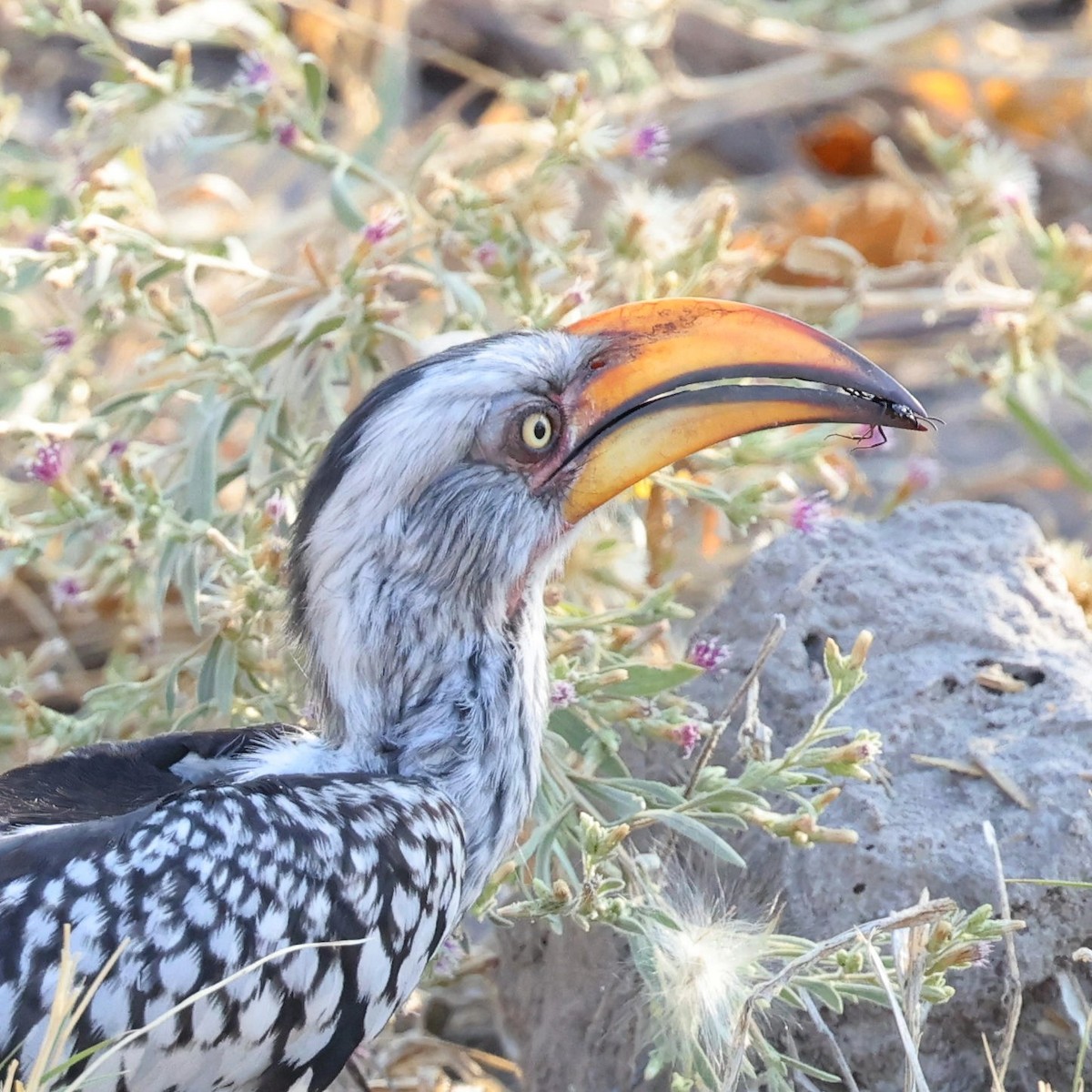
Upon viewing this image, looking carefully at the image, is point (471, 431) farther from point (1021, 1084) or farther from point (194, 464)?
point (1021, 1084)

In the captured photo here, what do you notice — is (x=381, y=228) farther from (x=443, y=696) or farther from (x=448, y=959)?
(x=448, y=959)

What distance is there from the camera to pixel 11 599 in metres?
3.87

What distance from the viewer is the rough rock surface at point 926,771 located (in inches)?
84.9

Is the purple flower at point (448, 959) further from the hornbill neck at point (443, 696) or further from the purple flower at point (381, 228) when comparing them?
the purple flower at point (381, 228)

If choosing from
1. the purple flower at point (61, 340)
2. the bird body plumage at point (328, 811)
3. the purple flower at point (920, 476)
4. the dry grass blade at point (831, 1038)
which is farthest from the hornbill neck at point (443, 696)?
the purple flower at point (920, 476)

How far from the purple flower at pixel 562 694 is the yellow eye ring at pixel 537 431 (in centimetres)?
36

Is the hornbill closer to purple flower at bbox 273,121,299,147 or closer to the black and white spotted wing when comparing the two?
the black and white spotted wing

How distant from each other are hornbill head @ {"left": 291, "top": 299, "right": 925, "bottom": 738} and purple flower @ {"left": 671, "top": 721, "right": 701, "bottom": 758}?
31 cm

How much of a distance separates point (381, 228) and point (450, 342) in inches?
8.9

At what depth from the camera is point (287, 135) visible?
289 centimetres

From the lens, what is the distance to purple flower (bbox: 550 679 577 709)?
7.65ft

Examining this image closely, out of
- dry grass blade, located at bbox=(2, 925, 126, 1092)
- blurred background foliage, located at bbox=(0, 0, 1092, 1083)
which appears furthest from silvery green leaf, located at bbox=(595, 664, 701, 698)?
dry grass blade, located at bbox=(2, 925, 126, 1092)

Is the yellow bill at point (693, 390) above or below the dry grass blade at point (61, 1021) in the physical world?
above

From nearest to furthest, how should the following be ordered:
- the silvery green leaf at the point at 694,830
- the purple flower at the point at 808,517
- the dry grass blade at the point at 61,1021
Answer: the dry grass blade at the point at 61,1021, the silvery green leaf at the point at 694,830, the purple flower at the point at 808,517
